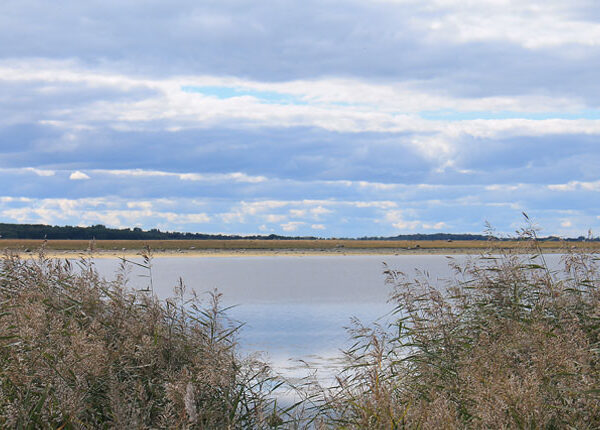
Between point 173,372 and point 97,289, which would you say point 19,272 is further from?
point 173,372

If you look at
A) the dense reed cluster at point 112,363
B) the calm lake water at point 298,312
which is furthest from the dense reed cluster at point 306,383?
the calm lake water at point 298,312

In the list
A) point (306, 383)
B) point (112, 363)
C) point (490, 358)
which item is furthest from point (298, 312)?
point (112, 363)

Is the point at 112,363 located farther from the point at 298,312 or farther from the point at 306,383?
the point at 298,312

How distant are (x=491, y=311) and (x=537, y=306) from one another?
704 millimetres

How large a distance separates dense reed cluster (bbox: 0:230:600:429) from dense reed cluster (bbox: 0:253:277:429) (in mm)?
23

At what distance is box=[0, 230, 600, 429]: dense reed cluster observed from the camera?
6.23 metres

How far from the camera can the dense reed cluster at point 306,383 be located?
20.5ft

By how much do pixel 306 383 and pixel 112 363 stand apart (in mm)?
2687

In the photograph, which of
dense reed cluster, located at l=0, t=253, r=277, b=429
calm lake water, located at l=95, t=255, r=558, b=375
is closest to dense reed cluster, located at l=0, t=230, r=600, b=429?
dense reed cluster, located at l=0, t=253, r=277, b=429

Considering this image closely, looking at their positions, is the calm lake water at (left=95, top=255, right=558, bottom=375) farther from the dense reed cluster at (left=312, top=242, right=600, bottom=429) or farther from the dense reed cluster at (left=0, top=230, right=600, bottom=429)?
the dense reed cluster at (left=312, top=242, right=600, bottom=429)

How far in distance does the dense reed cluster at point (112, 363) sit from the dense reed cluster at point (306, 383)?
0.02m

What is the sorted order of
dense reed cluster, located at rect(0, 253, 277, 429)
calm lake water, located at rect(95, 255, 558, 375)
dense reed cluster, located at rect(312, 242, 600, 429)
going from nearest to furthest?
dense reed cluster, located at rect(312, 242, 600, 429), dense reed cluster, located at rect(0, 253, 277, 429), calm lake water, located at rect(95, 255, 558, 375)

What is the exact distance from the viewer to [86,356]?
278 inches

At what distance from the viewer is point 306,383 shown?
8789 millimetres
